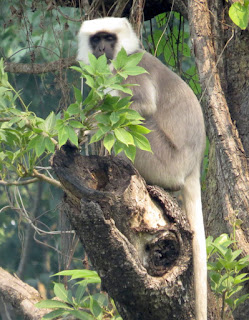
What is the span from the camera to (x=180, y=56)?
4.65 metres

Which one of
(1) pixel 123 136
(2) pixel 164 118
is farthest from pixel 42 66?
(1) pixel 123 136

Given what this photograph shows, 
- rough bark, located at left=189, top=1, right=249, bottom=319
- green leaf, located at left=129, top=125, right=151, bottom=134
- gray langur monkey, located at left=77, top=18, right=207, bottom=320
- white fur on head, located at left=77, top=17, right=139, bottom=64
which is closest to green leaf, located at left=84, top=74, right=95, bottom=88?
green leaf, located at left=129, top=125, right=151, bottom=134

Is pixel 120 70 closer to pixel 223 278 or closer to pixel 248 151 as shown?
pixel 223 278

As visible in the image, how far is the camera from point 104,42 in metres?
3.67

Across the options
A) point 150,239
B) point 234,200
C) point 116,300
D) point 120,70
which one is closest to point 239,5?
point 234,200

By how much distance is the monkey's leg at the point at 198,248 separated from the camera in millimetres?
2531

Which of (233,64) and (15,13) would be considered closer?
(233,64)

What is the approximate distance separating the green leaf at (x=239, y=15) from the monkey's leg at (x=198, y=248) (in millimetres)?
978

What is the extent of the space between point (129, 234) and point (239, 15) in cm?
162

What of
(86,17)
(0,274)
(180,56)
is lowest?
(0,274)

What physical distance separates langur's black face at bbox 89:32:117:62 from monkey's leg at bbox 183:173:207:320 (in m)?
1.01

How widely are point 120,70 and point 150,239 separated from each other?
0.73 m

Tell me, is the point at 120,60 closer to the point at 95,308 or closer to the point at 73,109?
the point at 73,109

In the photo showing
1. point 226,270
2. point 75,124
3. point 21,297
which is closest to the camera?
point 75,124
